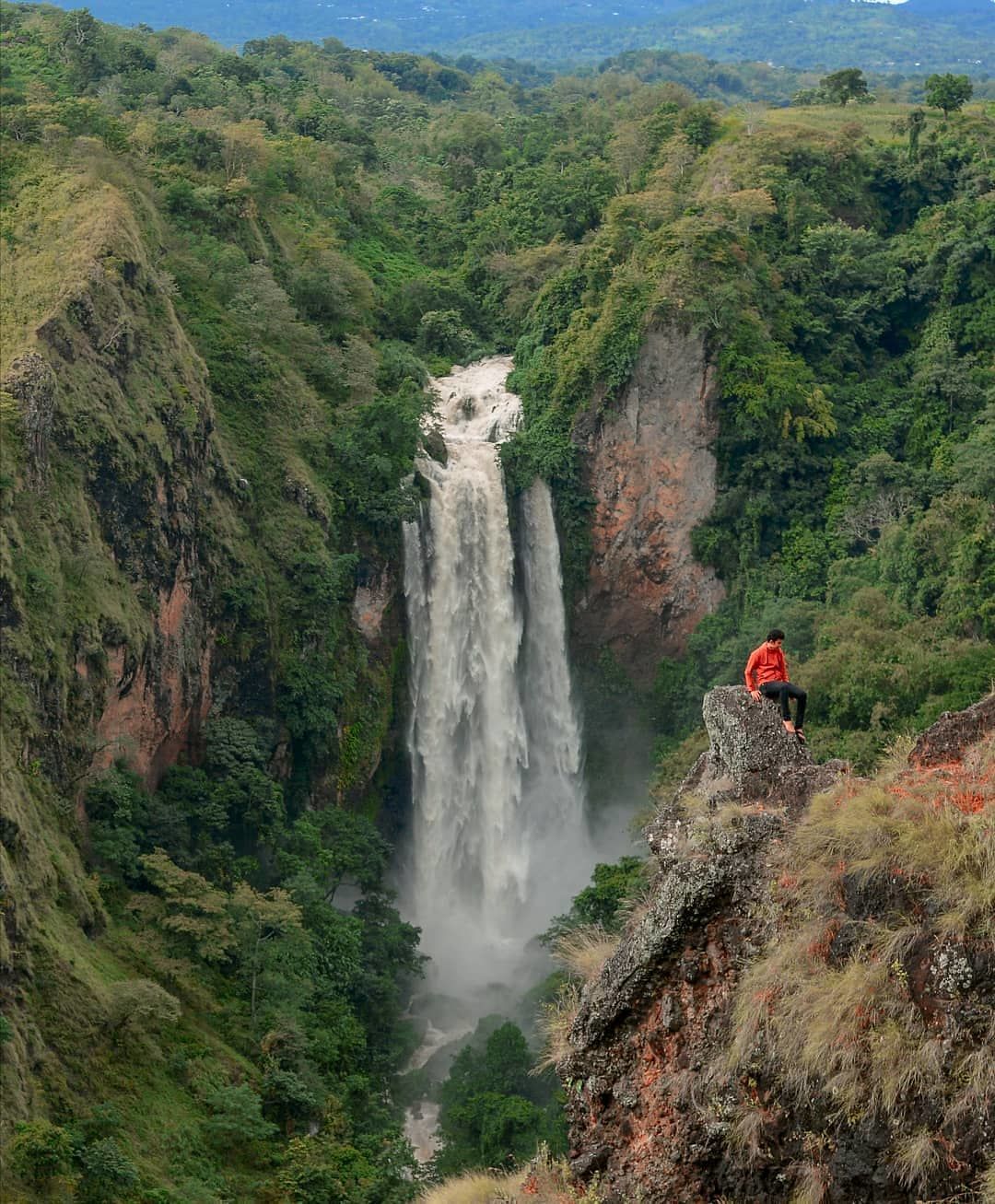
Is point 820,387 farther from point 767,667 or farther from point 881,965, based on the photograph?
point 881,965

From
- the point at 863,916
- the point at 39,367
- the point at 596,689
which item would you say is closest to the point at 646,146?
the point at 596,689

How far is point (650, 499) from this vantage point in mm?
40125

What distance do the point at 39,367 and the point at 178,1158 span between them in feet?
43.8

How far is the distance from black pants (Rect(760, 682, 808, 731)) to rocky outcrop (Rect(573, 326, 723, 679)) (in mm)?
26246

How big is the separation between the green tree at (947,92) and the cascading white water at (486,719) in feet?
68.4

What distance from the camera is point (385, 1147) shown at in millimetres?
24797

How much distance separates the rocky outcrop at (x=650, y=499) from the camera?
4003 cm

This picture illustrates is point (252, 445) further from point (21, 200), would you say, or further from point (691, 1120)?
point (691, 1120)

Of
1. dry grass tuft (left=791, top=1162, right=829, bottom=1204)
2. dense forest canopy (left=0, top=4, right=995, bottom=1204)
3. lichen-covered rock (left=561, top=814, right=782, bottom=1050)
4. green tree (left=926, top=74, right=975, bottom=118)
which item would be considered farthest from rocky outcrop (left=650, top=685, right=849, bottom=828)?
green tree (left=926, top=74, right=975, bottom=118)

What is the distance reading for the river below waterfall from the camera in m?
36.5

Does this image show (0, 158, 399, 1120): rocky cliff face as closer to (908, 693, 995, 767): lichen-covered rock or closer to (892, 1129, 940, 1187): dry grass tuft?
(908, 693, 995, 767): lichen-covered rock

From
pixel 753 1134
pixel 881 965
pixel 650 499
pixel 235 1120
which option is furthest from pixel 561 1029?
pixel 650 499

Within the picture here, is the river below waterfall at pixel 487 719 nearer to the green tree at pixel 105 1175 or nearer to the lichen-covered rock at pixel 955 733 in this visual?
the green tree at pixel 105 1175

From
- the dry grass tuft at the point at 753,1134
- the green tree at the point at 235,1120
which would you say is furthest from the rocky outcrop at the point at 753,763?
the green tree at the point at 235,1120
